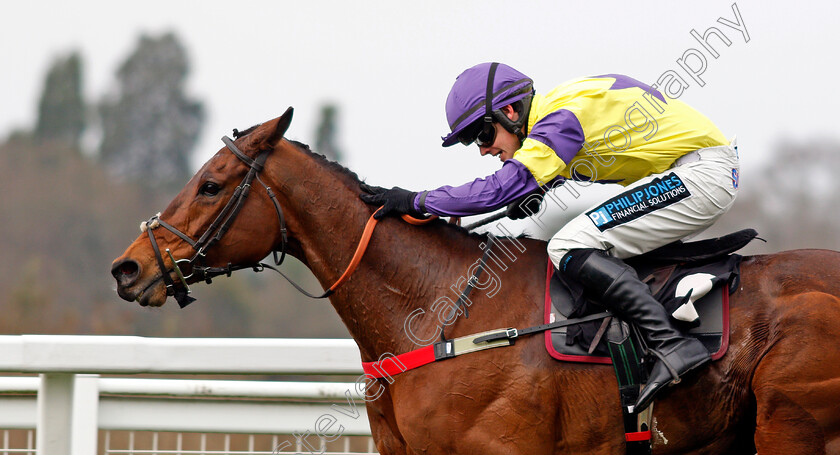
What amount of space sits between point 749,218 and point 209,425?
98.5 ft

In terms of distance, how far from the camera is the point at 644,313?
11.1 feet

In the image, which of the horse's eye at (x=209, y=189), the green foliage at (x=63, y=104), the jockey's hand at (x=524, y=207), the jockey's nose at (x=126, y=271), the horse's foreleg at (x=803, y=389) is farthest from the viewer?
the green foliage at (x=63, y=104)

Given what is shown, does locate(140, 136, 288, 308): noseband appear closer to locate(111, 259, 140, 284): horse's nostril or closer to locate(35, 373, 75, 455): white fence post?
locate(111, 259, 140, 284): horse's nostril

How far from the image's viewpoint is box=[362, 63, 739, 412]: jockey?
341cm

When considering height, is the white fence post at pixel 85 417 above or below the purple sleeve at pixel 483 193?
below

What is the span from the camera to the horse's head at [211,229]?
374 centimetres

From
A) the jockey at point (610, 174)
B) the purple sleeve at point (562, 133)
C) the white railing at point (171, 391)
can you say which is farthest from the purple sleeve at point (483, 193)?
the white railing at point (171, 391)

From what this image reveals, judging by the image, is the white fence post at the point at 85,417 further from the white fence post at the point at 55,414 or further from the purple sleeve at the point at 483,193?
the purple sleeve at the point at 483,193

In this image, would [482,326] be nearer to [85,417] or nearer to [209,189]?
[209,189]

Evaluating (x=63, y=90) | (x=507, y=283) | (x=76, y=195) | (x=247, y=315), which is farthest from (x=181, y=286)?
(x=63, y=90)

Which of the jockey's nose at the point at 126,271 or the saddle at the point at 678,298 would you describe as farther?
the jockey's nose at the point at 126,271

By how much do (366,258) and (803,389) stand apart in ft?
6.03

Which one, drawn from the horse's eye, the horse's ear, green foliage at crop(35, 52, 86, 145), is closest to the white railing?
the horse's eye

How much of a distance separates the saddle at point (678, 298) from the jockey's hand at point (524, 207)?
450 millimetres
